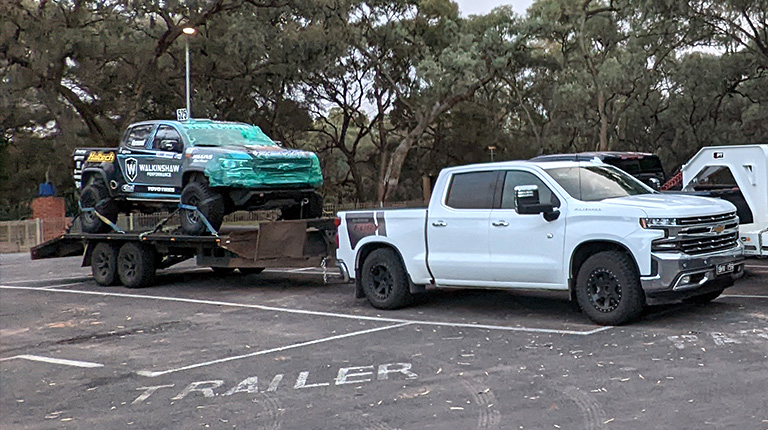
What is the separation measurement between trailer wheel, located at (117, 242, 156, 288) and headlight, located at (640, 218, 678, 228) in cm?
950

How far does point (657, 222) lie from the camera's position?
866cm

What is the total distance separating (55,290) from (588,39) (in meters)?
34.4

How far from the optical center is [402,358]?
8047 mm

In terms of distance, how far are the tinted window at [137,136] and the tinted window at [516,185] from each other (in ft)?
26.3

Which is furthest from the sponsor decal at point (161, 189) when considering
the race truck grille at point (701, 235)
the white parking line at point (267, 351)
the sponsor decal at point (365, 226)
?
the race truck grille at point (701, 235)

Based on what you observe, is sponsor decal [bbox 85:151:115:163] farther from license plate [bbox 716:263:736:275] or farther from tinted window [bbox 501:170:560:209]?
license plate [bbox 716:263:736:275]

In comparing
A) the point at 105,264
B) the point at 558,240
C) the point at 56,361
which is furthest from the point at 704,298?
the point at 105,264

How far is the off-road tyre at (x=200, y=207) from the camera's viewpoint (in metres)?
13.9

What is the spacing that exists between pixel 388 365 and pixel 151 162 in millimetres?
8917

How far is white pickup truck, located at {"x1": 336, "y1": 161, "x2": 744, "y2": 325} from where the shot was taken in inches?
344

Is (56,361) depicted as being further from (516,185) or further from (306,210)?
(306,210)

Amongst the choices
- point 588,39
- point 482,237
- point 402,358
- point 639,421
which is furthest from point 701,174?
point 588,39

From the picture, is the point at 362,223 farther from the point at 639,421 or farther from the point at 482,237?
the point at 639,421

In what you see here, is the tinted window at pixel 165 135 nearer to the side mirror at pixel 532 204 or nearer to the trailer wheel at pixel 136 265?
the trailer wheel at pixel 136 265
